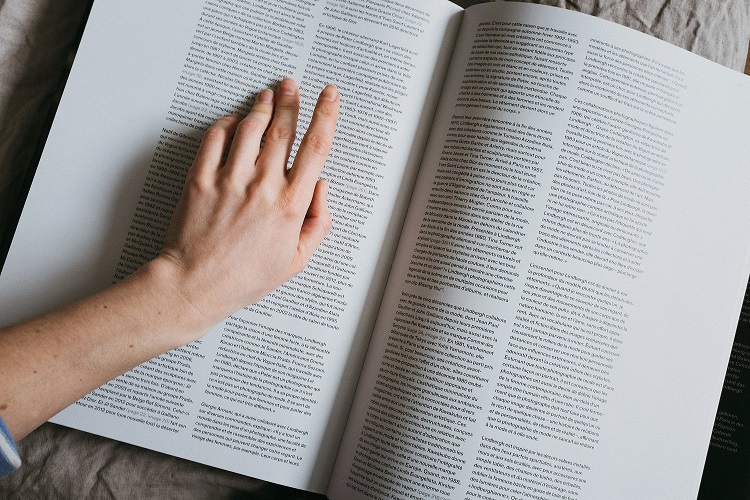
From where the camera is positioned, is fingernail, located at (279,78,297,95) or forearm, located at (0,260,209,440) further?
fingernail, located at (279,78,297,95)

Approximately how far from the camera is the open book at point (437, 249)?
0.68m

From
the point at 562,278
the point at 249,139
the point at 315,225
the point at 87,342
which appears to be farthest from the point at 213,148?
the point at 562,278

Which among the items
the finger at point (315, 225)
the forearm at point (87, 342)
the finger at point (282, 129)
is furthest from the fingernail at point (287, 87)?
the forearm at point (87, 342)

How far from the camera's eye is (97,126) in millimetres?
702

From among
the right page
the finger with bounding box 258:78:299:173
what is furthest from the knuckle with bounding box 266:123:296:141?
the right page

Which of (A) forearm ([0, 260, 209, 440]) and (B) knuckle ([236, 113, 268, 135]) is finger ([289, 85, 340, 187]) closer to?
(B) knuckle ([236, 113, 268, 135])

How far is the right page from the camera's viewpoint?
680mm

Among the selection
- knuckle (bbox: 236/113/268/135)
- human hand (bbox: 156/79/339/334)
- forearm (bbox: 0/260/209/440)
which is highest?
knuckle (bbox: 236/113/268/135)

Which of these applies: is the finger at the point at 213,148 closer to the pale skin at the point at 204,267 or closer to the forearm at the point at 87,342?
the pale skin at the point at 204,267

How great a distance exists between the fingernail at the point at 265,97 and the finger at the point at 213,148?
0.14 feet

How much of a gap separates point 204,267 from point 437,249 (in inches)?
10.6

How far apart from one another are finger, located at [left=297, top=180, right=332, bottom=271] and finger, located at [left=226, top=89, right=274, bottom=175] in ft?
0.27

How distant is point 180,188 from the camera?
0.70m

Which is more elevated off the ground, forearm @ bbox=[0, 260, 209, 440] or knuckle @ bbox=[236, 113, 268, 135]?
knuckle @ bbox=[236, 113, 268, 135]
